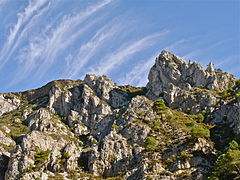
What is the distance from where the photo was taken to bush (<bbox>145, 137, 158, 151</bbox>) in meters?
99.1

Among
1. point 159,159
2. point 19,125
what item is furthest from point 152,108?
point 19,125

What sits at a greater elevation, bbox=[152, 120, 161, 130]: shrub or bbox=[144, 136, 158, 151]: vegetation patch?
bbox=[152, 120, 161, 130]: shrub

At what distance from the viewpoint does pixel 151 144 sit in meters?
100

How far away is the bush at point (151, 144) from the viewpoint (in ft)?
325

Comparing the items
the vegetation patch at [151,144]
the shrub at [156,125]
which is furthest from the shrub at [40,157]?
the shrub at [156,125]

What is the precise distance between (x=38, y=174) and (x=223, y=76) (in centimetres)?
14548

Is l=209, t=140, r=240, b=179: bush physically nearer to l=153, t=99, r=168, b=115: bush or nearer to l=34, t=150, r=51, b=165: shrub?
l=153, t=99, r=168, b=115: bush

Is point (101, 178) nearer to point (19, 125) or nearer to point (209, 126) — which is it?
point (209, 126)

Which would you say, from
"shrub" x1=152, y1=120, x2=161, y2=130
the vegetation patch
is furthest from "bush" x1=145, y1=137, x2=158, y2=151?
"shrub" x1=152, y1=120, x2=161, y2=130

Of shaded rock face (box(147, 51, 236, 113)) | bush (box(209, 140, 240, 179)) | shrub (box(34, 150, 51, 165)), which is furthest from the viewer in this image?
shaded rock face (box(147, 51, 236, 113))

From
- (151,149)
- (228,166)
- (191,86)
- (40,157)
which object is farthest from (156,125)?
(191,86)

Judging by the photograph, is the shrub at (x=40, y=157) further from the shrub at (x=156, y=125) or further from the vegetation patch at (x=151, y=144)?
the shrub at (x=156, y=125)

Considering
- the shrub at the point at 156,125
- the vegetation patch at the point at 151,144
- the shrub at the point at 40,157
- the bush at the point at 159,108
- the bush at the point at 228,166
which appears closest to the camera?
the bush at the point at 228,166

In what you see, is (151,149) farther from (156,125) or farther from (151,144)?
(156,125)
